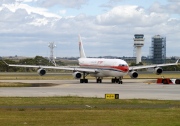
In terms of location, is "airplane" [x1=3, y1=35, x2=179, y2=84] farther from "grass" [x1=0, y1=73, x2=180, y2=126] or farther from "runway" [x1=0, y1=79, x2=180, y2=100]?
"grass" [x1=0, y1=73, x2=180, y2=126]

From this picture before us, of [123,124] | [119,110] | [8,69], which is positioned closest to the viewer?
[123,124]

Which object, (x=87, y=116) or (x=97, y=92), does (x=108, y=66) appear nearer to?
(x=97, y=92)

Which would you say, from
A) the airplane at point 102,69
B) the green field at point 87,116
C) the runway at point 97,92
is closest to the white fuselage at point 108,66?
the airplane at point 102,69

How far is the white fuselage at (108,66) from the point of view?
241 feet

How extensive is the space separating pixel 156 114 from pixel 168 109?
128 inches

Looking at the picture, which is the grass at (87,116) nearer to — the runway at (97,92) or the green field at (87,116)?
the green field at (87,116)

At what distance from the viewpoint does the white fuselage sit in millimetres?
73500

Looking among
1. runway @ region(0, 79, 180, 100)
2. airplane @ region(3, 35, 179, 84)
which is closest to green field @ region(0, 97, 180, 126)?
runway @ region(0, 79, 180, 100)

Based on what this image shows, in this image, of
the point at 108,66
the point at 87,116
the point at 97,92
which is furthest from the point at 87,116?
the point at 108,66

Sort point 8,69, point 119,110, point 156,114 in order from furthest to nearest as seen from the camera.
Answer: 1. point 8,69
2. point 119,110
3. point 156,114

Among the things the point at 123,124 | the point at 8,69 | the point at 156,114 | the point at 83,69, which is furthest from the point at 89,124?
the point at 8,69

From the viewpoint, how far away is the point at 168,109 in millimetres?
30297

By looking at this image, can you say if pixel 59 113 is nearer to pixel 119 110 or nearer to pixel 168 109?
pixel 119 110

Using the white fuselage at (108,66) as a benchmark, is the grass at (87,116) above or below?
below
